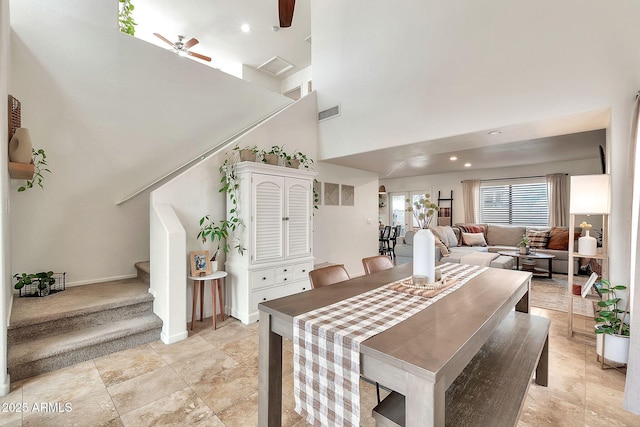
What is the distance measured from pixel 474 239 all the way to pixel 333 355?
641cm

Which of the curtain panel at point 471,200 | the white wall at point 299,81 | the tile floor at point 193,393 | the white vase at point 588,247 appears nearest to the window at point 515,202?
the curtain panel at point 471,200

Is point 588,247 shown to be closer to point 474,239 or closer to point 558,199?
point 474,239

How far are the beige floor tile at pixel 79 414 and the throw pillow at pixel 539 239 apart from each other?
718 cm

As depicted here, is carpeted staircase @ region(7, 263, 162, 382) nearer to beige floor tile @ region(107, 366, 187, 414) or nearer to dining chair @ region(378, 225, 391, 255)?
beige floor tile @ region(107, 366, 187, 414)

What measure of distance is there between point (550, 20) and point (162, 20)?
5833mm

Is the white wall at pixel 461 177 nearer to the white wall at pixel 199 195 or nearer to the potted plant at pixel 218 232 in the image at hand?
the white wall at pixel 199 195

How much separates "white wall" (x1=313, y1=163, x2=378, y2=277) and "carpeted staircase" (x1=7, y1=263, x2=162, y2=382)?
2.61 metres

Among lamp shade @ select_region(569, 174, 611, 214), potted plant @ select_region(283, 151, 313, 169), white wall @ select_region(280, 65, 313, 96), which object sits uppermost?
white wall @ select_region(280, 65, 313, 96)

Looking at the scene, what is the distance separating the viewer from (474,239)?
641cm

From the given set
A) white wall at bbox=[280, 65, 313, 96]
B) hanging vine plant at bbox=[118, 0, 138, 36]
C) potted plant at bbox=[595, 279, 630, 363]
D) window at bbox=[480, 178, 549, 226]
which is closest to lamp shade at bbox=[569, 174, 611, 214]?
potted plant at bbox=[595, 279, 630, 363]

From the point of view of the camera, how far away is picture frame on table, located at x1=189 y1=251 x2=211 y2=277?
293cm

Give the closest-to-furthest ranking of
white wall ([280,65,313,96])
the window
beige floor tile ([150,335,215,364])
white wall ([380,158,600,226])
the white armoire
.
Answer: beige floor tile ([150,335,215,364]) → the white armoire → white wall ([380,158,600,226]) → the window → white wall ([280,65,313,96])

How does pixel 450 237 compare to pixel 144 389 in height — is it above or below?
above

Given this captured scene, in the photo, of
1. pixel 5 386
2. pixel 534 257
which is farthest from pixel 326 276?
pixel 534 257
